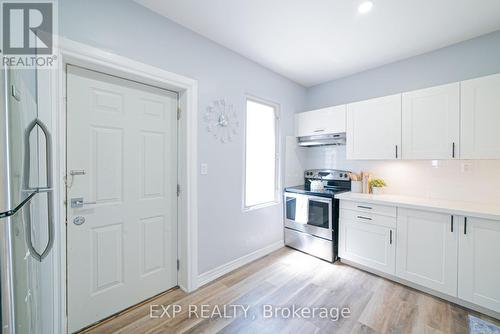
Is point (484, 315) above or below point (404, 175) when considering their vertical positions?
below

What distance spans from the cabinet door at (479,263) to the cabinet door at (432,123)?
27.8 inches

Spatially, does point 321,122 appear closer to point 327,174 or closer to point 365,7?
point 327,174

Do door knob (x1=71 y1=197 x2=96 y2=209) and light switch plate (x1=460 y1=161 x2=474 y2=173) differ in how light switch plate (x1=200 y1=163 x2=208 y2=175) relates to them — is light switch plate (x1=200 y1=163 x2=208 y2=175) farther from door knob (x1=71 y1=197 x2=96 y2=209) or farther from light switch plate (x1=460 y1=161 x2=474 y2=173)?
light switch plate (x1=460 y1=161 x2=474 y2=173)

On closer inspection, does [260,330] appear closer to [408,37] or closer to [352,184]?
[352,184]

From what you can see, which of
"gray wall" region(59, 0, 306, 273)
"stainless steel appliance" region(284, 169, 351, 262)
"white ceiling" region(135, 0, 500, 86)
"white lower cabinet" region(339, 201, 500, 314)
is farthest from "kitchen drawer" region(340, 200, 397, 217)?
"white ceiling" region(135, 0, 500, 86)

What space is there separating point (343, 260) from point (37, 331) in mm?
Answer: 2913

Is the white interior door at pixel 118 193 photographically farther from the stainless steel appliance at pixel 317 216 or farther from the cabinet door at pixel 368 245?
the cabinet door at pixel 368 245

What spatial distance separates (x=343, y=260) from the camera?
2.68 metres

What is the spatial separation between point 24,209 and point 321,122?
125 inches

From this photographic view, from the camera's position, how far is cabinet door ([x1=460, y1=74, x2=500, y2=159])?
1870mm

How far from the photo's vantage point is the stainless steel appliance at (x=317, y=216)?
268 centimetres

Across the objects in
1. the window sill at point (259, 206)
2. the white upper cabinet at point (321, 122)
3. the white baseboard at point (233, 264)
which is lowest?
the white baseboard at point (233, 264)

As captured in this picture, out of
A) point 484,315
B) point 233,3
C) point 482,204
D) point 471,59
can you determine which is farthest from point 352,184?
point 233,3

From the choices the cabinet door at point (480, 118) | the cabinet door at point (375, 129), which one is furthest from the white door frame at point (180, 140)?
the cabinet door at point (480, 118)
